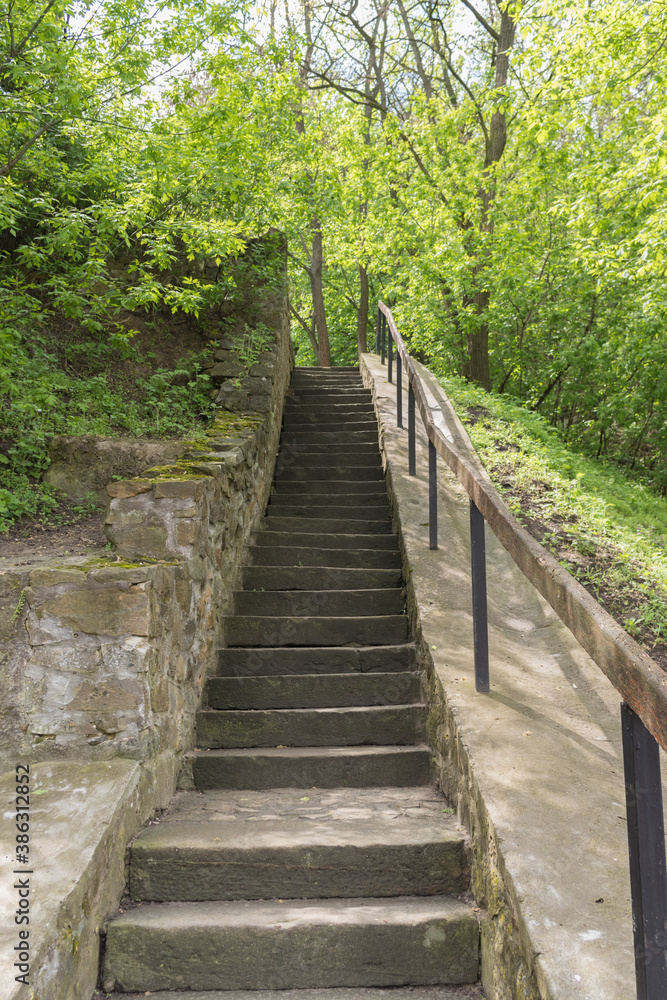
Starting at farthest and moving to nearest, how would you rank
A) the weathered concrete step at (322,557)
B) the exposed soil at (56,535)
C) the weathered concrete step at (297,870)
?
1. the weathered concrete step at (322,557)
2. the exposed soil at (56,535)
3. the weathered concrete step at (297,870)

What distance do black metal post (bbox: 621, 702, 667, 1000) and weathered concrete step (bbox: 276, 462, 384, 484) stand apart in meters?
4.63

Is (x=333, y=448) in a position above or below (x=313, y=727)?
above

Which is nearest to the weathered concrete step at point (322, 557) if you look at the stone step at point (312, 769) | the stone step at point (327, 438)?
the stone step at point (312, 769)

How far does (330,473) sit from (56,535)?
108 inches

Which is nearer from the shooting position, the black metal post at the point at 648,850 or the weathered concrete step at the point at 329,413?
the black metal post at the point at 648,850

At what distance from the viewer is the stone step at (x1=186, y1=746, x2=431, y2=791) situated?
9.43 ft

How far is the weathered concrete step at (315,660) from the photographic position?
11.3 ft

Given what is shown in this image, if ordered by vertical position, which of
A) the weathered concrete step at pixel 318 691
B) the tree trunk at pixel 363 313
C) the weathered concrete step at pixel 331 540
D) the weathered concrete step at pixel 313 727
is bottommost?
the weathered concrete step at pixel 313 727

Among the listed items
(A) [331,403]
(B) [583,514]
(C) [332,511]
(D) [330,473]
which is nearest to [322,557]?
(C) [332,511]

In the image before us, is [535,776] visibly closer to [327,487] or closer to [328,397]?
[327,487]

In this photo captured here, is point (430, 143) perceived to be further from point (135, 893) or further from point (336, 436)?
point (135, 893)

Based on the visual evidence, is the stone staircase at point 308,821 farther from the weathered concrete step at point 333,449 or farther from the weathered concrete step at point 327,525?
the weathered concrete step at point 333,449

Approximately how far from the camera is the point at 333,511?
507 cm

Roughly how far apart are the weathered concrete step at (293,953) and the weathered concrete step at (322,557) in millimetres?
2472
